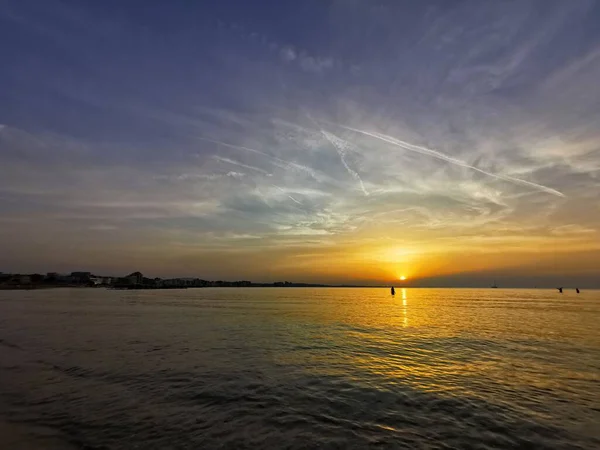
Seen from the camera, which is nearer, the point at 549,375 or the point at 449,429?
the point at 449,429

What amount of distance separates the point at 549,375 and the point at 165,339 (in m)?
32.3

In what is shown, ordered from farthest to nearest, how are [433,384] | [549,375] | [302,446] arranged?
[549,375] < [433,384] < [302,446]

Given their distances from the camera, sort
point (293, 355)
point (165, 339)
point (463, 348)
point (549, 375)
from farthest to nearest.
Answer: point (165, 339) < point (463, 348) < point (293, 355) < point (549, 375)

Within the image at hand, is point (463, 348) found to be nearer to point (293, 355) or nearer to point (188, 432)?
point (293, 355)

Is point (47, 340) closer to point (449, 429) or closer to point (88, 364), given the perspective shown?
point (88, 364)

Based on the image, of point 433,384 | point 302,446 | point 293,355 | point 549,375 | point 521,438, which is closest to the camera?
point 302,446

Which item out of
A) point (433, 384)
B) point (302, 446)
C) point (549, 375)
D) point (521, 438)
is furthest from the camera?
point (549, 375)

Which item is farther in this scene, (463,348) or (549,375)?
(463,348)

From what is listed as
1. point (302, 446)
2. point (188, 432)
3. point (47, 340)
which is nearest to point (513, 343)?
point (302, 446)

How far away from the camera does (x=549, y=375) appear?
22.2m

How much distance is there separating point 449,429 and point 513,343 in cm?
2732

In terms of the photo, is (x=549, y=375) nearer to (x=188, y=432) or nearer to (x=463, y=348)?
(x=463, y=348)

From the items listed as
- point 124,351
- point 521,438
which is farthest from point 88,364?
point 521,438

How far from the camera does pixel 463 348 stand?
32219 millimetres
